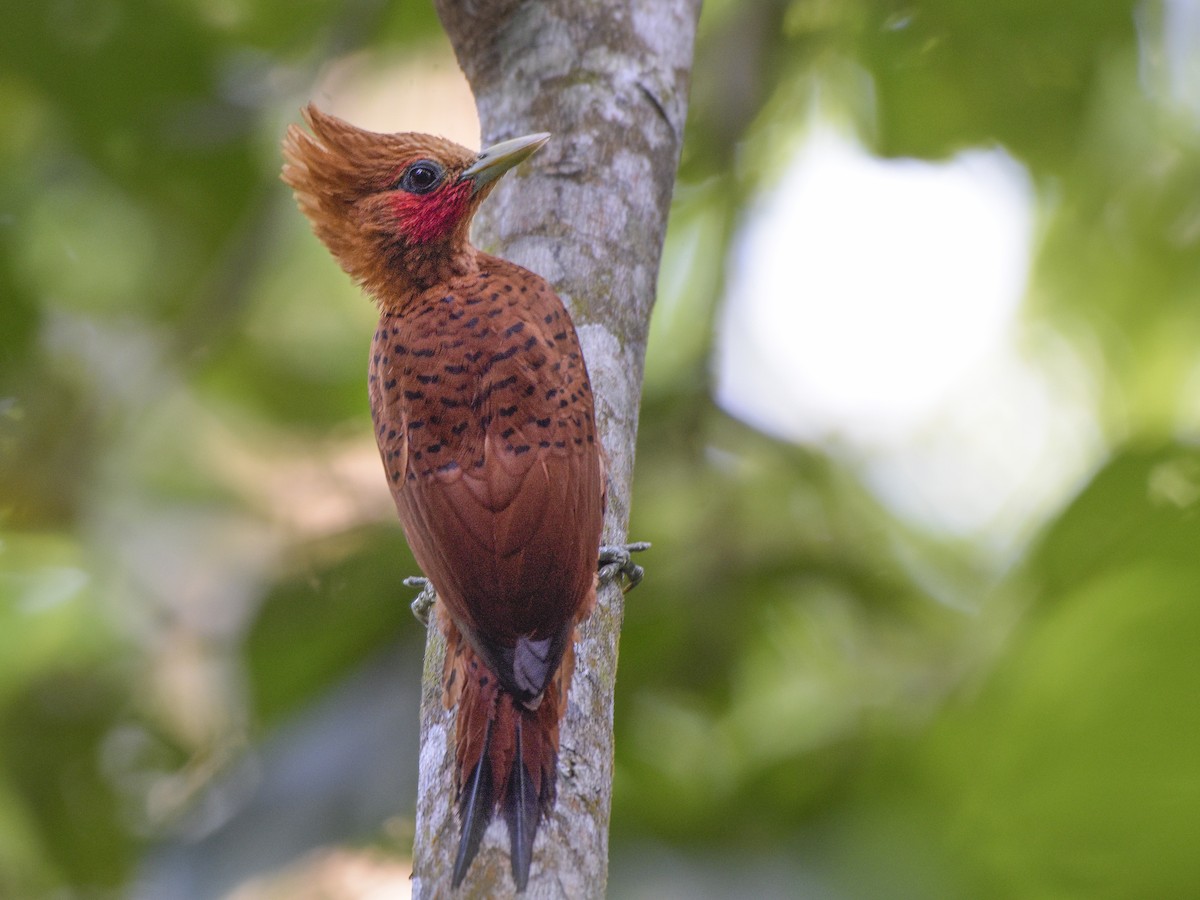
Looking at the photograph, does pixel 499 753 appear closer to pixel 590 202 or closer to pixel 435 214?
pixel 590 202

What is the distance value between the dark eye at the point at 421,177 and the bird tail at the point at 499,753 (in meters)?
1.05

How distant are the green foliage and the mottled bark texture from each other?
1354 millimetres

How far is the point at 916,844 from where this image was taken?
11.1 feet

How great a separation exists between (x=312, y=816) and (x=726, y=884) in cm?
113

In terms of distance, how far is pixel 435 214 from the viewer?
9.04ft

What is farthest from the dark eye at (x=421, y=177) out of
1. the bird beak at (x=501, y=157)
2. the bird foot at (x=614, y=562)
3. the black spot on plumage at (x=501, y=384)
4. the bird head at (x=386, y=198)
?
the bird foot at (x=614, y=562)

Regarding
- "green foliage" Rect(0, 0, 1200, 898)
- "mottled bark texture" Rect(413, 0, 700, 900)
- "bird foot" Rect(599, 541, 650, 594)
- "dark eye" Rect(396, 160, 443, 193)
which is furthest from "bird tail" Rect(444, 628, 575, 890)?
"green foliage" Rect(0, 0, 1200, 898)

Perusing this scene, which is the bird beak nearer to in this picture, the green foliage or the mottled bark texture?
the mottled bark texture

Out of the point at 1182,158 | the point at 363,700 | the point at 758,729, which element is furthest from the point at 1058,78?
the point at 363,700

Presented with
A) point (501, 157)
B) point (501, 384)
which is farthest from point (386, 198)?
point (501, 384)

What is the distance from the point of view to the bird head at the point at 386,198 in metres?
2.76

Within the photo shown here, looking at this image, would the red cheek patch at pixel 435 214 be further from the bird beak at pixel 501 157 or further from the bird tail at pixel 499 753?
the bird tail at pixel 499 753

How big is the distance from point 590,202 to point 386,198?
1.81 ft

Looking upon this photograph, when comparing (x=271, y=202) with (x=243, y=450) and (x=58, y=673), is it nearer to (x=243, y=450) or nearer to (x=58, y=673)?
(x=243, y=450)
